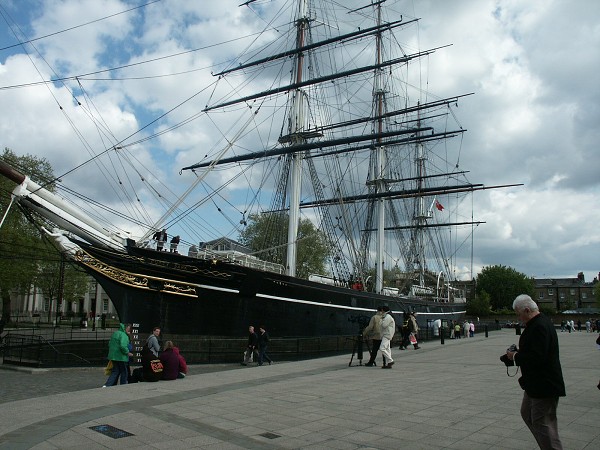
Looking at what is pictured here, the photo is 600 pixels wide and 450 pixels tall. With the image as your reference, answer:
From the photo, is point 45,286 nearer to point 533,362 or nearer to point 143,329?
point 143,329

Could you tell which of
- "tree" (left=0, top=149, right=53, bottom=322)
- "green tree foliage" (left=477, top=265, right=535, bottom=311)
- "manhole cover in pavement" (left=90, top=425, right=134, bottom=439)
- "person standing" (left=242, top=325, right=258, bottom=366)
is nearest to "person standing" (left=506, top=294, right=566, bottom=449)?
"manhole cover in pavement" (left=90, top=425, right=134, bottom=439)

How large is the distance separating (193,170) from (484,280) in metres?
67.8

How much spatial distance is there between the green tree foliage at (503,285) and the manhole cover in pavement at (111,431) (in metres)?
80.2

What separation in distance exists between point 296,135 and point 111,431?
2274 cm

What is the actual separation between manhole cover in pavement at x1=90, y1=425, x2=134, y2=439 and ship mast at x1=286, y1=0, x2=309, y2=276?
18.7m

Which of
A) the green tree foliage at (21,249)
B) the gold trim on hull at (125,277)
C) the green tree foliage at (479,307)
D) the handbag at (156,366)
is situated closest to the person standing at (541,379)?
the handbag at (156,366)

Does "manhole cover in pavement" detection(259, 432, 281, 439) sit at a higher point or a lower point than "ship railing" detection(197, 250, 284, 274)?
lower

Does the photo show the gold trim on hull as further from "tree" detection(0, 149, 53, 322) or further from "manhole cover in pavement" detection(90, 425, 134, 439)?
"tree" detection(0, 149, 53, 322)

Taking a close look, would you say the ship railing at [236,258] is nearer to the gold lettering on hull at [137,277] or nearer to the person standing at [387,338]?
the gold lettering on hull at [137,277]

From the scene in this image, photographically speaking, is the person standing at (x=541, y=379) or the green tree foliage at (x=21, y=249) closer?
the person standing at (x=541, y=379)

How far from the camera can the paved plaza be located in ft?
16.6

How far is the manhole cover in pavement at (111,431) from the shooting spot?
521 cm

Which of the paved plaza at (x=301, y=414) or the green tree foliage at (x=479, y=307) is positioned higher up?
the green tree foliage at (x=479, y=307)

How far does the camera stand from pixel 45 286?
4009 centimetres
